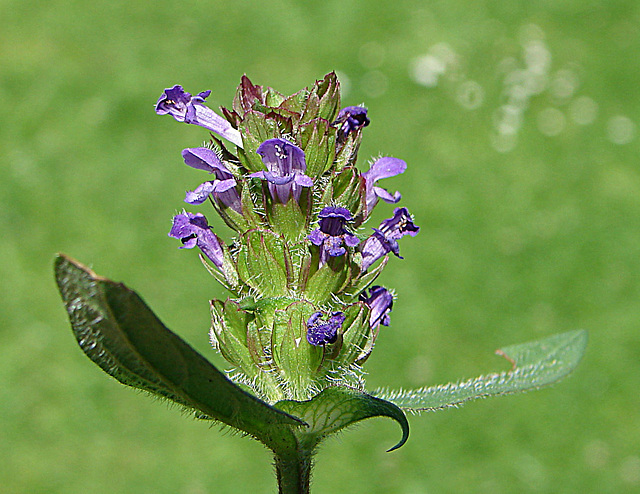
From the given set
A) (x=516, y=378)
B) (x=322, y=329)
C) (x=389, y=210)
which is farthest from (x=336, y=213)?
(x=389, y=210)

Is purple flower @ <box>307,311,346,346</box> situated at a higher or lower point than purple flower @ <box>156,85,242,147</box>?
lower

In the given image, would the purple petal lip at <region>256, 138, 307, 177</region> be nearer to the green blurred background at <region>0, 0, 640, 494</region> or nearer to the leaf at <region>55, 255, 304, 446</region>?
the leaf at <region>55, 255, 304, 446</region>

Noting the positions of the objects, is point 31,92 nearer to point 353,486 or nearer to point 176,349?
point 353,486

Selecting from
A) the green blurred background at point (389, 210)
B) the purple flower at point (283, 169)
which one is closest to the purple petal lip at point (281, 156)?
the purple flower at point (283, 169)

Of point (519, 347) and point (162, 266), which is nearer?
point (519, 347)

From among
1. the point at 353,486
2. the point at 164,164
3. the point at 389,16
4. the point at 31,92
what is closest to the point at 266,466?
the point at 353,486

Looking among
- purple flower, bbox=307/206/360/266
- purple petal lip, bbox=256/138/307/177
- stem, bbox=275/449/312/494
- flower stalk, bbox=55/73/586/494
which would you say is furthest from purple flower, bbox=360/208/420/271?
stem, bbox=275/449/312/494

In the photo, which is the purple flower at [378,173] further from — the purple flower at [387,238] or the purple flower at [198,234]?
the purple flower at [198,234]

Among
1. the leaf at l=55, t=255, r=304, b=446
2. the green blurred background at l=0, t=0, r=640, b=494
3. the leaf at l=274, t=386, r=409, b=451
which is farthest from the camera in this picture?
the green blurred background at l=0, t=0, r=640, b=494
